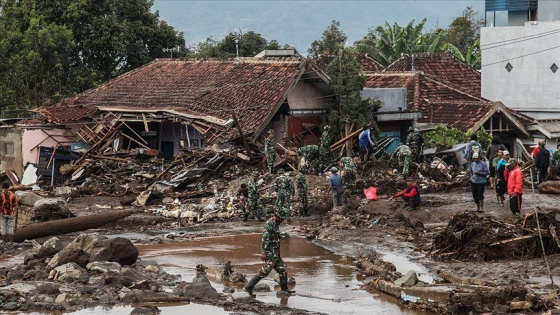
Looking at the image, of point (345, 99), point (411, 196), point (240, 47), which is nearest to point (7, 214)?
point (411, 196)

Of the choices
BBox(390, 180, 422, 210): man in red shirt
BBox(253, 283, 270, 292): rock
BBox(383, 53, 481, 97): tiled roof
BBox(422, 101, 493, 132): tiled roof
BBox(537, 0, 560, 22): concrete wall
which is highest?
BBox(537, 0, 560, 22): concrete wall

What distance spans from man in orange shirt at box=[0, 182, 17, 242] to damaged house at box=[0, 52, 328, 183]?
873cm

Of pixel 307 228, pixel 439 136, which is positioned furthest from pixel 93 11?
pixel 307 228

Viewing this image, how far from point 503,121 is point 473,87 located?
8720 mm

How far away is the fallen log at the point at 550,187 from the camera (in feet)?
89.2

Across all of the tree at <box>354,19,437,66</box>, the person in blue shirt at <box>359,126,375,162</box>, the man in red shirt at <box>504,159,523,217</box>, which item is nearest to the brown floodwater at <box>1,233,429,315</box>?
the man in red shirt at <box>504,159,523,217</box>

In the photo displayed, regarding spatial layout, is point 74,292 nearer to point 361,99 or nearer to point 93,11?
point 361,99

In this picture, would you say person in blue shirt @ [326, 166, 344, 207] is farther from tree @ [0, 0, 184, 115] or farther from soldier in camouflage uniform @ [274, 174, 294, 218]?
tree @ [0, 0, 184, 115]

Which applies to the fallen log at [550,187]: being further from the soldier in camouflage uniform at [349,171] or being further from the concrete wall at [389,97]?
the concrete wall at [389,97]

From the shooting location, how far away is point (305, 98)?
34125mm

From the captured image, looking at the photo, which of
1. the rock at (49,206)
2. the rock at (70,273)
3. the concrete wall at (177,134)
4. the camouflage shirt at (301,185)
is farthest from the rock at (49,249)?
the concrete wall at (177,134)

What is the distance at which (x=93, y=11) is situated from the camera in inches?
1889

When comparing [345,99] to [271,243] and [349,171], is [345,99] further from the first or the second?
[271,243]

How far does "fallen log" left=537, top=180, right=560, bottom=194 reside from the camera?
2719 centimetres
